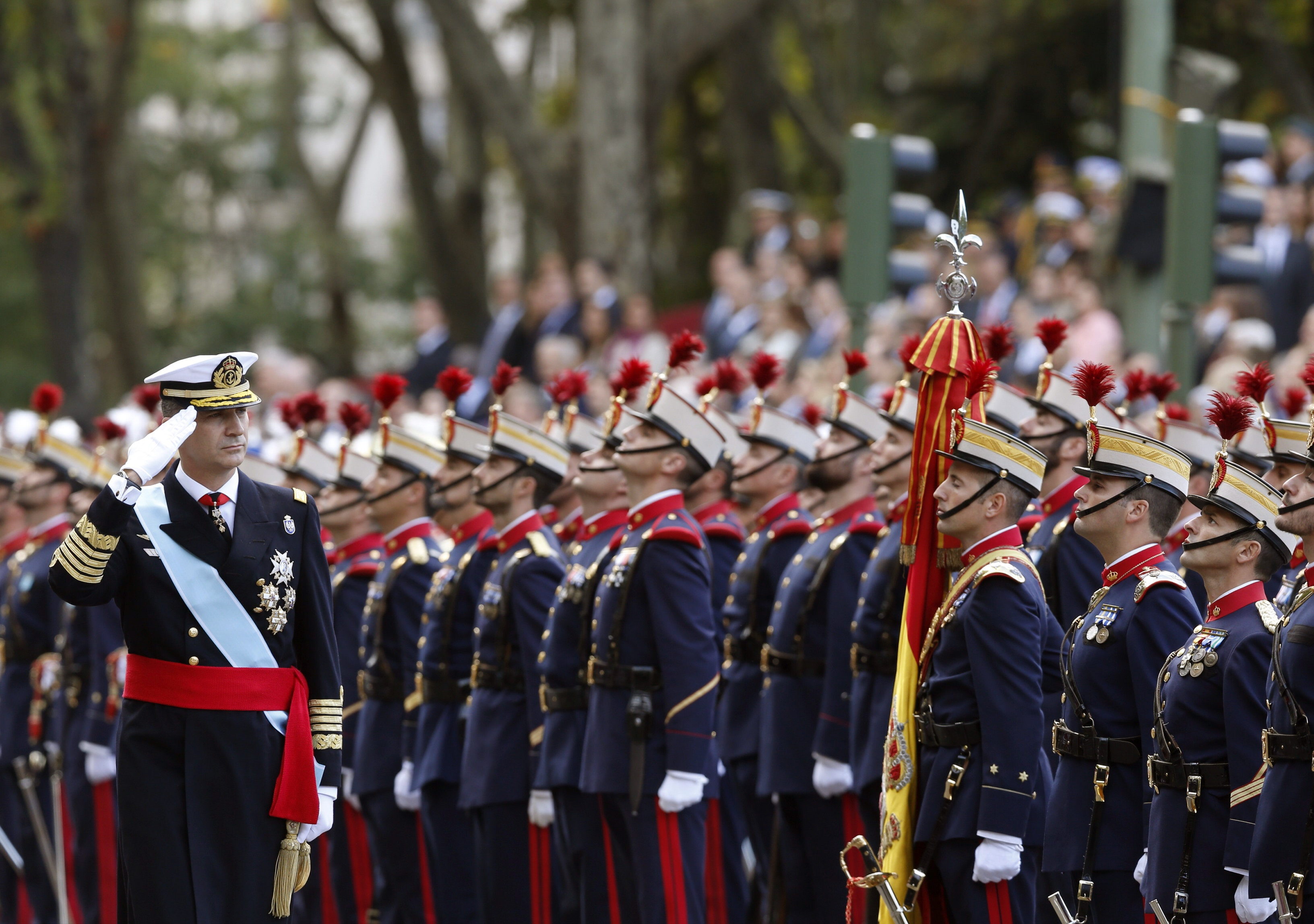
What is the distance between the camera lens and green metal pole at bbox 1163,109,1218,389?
9.90 meters

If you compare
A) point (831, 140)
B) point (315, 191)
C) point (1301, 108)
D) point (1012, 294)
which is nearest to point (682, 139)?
point (831, 140)

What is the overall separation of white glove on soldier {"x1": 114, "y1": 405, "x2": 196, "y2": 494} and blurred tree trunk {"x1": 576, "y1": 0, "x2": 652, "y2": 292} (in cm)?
1297

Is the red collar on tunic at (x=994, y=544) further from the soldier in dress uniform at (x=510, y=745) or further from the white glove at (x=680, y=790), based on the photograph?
the soldier in dress uniform at (x=510, y=745)

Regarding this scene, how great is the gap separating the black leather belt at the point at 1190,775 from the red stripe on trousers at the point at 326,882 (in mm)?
4809

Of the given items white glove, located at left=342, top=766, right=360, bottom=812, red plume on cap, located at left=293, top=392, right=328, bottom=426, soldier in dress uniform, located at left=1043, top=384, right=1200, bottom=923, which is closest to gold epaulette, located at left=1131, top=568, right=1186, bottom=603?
soldier in dress uniform, located at left=1043, top=384, right=1200, bottom=923

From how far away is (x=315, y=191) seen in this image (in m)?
31.6

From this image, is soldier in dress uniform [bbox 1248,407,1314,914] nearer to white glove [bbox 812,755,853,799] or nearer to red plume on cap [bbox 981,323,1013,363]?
red plume on cap [bbox 981,323,1013,363]

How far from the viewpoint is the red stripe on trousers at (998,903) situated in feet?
20.6

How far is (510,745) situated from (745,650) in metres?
1.31

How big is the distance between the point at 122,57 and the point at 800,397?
1211cm

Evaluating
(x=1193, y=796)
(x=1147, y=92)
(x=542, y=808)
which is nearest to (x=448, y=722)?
(x=542, y=808)

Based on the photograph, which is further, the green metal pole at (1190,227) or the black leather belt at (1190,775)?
the green metal pole at (1190,227)

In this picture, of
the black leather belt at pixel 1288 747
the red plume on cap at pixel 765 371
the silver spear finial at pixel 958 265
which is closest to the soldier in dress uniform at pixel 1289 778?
the black leather belt at pixel 1288 747

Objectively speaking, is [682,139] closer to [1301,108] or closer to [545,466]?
[1301,108]
